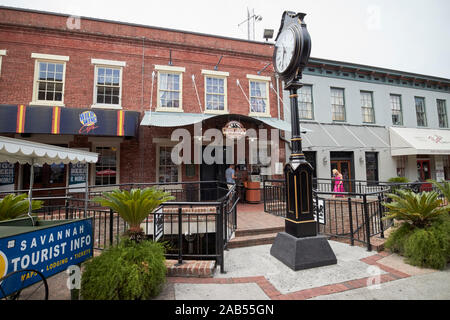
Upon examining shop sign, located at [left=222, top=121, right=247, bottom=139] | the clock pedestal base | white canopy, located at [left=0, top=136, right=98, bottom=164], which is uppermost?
→ shop sign, located at [left=222, top=121, right=247, bottom=139]

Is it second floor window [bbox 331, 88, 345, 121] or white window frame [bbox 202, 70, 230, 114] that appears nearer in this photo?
white window frame [bbox 202, 70, 230, 114]

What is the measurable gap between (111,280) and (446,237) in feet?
18.2

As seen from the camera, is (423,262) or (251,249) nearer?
(423,262)

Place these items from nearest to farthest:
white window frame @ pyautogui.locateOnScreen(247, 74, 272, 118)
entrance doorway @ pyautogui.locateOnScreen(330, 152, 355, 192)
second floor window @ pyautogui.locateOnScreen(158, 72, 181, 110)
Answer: second floor window @ pyautogui.locateOnScreen(158, 72, 181, 110)
white window frame @ pyautogui.locateOnScreen(247, 74, 272, 118)
entrance doorway @ pyautogui.locateOnScreen(330, 152, 355, 192)

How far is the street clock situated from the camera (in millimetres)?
3971

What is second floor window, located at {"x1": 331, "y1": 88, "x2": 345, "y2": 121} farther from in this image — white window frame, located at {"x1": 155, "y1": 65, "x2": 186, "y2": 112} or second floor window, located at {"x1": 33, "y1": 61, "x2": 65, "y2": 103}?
second floor window, located at {"x1": 33, "y1": 61, "x2": 65, "y2": 103}

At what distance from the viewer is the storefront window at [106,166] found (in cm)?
952

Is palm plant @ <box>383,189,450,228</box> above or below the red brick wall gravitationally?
below

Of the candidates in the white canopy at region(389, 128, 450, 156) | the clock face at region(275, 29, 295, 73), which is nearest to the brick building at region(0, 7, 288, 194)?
the clock face at region(275, 29, 295, 73)
